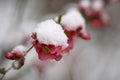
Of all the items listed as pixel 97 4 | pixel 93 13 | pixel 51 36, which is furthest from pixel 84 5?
pixel 51 36

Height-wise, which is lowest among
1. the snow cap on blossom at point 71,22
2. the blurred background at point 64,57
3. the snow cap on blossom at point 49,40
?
the snow cap on blossom at point 49,40

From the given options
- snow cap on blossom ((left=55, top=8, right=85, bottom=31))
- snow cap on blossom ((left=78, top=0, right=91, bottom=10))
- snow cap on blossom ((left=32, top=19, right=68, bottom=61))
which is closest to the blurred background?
snow cap on blossom ((left=78, top=0, right=91, bottom=10))

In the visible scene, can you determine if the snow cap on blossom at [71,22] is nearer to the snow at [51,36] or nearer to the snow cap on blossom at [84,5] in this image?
the snow at [51,36]

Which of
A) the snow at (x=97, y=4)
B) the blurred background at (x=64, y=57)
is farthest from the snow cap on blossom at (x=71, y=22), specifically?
the snow at (x=97, y=4)

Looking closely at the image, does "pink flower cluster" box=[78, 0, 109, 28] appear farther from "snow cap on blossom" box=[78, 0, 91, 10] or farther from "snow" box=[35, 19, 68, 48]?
"snow" box=[35, 19, 68, 48]

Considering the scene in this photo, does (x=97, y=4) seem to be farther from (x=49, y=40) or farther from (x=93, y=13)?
(x=49, y=40)

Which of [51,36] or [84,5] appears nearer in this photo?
[51,36]

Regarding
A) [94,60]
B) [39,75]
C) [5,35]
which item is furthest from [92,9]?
[39,75]

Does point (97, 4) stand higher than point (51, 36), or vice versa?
point (97, 4)
